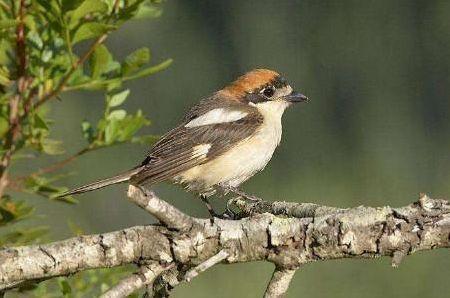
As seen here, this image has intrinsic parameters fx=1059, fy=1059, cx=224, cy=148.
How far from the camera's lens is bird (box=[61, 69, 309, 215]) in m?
3.85

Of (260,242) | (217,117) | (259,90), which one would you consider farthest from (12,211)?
(259,90)

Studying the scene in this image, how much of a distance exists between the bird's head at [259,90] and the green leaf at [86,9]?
1.64 m

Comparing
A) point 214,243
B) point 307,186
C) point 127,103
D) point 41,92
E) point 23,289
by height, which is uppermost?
point 41,92

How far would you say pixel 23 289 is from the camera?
2805 mm

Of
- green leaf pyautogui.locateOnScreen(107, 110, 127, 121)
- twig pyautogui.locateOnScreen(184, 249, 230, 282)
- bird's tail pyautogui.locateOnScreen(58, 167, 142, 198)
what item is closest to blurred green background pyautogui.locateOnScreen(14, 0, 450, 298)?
bird's tail pyautogui.locateOnScreen(58, 167, 142, 198)

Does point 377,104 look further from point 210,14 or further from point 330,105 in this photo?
point 210,14

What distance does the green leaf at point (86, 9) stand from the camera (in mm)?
2629

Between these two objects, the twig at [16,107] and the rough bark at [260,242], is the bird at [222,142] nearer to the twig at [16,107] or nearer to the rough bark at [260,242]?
the twig at [16,107]

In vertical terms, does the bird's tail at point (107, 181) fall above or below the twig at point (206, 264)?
below

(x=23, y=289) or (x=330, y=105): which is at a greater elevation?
(x=23, y=289)

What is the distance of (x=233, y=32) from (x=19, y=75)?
21.8ft

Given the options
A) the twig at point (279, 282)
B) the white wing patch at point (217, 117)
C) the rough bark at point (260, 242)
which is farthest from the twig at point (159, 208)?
the white wing patch at point (217, 117)

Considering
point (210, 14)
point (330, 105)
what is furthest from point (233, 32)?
point (330, 105)

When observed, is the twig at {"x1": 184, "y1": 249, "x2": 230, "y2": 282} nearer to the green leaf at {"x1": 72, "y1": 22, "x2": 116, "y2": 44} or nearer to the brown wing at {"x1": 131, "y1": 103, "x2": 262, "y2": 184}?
the green leaf at {"x1": 72, "y1": 22, "x2": 116, "y2": 44}
